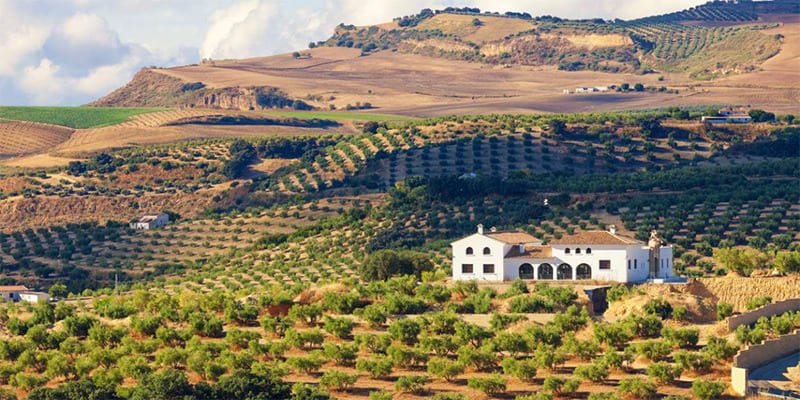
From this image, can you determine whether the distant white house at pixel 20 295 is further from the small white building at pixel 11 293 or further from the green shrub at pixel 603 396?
the green shrub at pixel 603 396

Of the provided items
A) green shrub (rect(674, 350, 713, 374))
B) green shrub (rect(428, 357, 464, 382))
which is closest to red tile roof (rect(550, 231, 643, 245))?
green shrub (rect(674, 350, 713, 374))

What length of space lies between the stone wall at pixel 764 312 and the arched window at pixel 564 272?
1346 centimetres

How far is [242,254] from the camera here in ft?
399

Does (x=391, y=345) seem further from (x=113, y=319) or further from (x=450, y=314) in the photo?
(x=113, y=319)

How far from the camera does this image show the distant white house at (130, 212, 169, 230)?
479 feet

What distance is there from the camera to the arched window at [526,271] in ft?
268

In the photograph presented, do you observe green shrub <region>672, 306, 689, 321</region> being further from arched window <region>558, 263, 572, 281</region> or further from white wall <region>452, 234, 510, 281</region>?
white wall <region>452, 234, 510, 281</region>

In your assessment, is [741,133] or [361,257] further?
[741,133]

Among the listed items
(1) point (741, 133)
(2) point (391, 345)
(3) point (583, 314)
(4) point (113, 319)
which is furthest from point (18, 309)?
(1) point (741, 133)

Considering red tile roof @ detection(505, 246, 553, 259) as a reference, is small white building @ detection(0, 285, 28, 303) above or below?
below

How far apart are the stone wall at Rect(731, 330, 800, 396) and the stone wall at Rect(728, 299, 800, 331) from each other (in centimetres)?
359

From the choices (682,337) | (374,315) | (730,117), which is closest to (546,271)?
(374,315)

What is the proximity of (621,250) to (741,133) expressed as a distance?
98569mm

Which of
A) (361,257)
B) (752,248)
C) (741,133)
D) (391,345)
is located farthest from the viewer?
(741,133)
